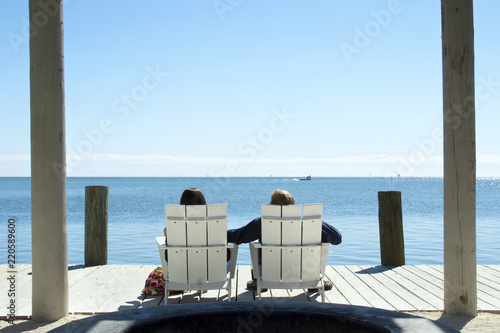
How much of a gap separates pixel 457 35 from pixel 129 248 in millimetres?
10262

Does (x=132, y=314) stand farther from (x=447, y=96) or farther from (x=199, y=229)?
(x=447, y=96)

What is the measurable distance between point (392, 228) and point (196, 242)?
10.7ft

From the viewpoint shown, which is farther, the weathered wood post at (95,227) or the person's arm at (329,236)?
the weathered wood post at (95,227)

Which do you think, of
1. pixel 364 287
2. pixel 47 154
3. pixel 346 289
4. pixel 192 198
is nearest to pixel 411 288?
pixel 364 287

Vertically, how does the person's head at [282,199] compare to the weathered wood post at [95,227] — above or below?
above

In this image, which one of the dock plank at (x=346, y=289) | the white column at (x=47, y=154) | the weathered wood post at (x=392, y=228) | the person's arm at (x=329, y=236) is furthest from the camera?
the weathered wood post at (x=392, y=228)

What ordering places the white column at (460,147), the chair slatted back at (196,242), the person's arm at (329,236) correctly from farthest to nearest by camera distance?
the person's arm at (329,236), the chair slatted back at (196,242), the white column at (460,147)

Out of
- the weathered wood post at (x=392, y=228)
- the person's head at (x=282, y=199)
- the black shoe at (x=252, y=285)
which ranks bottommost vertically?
the black shoe at (x=252, y=285)

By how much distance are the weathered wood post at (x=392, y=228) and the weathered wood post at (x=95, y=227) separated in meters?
3.86

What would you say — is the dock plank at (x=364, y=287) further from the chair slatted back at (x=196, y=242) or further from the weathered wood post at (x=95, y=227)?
the weathered wood post at (x=95, y=227)

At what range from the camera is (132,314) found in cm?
221

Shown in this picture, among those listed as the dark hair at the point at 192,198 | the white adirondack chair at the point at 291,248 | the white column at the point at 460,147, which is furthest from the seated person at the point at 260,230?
the white column at the point at 460,147

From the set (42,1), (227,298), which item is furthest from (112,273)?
(42,1)

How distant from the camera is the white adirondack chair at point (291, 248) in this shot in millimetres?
4789
